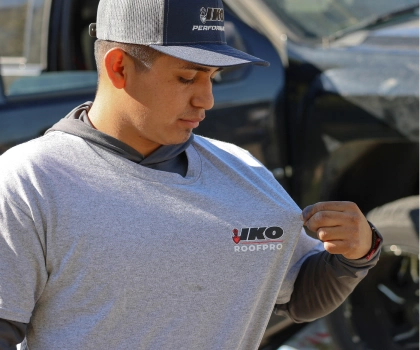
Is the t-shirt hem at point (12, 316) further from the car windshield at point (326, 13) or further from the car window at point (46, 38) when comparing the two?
the car windshield at point (326, 13)

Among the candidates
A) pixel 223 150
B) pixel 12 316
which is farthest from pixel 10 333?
pixel 223 150

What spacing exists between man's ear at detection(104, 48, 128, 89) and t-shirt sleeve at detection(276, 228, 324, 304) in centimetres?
61

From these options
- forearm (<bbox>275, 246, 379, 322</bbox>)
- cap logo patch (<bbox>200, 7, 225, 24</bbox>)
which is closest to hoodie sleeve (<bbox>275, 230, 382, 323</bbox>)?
forearm (<bbox>275, 246, 379, 322</bbox>)

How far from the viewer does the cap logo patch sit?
6.34 ft

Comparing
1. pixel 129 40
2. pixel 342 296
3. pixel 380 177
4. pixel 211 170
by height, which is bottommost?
pixel 380 177

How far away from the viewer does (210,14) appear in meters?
1.96

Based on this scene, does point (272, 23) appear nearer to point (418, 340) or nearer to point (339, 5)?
point (339, 5)

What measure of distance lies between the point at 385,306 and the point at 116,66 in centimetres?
234

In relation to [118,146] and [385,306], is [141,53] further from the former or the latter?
[385,306]

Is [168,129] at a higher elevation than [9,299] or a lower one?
higher

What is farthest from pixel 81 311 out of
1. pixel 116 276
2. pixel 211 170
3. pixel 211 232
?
pixel 211 170

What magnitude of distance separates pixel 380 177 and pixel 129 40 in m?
2.35

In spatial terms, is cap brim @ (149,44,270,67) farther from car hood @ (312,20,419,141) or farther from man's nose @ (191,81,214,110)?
car hood @ (312,20,419,141)

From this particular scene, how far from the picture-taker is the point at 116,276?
1836mm
